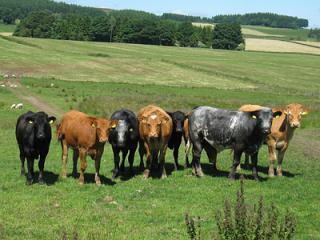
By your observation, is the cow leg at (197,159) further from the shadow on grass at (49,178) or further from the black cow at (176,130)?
the shadow on grass at (49,178)

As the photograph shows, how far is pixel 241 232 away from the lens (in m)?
7.65

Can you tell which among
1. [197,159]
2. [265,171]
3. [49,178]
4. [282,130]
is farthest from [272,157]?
[49,178]

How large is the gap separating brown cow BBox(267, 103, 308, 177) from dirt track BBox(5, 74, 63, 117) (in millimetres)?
19652

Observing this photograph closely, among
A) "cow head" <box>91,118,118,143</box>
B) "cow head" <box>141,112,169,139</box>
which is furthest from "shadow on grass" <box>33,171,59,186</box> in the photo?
"cow head" <box>141,112,169,139</box>

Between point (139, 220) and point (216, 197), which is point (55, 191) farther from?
point (216, 197)

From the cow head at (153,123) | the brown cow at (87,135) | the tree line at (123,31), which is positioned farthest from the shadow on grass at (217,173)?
the tree line at (123,31)

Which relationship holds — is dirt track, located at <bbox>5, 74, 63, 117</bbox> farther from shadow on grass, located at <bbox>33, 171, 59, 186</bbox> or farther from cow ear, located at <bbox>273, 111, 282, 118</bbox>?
cow ear, located at <bbox>273, 111, 282, 118</bbox>

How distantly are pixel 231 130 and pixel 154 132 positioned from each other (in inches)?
107

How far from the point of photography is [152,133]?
1675 cm

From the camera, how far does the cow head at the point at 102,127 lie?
15852 millimetres

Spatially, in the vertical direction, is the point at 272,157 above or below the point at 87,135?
below

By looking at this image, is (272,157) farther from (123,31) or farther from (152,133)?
(123,31)

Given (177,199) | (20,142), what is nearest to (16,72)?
(20,142)

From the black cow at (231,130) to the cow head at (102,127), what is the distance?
3.45 metres
